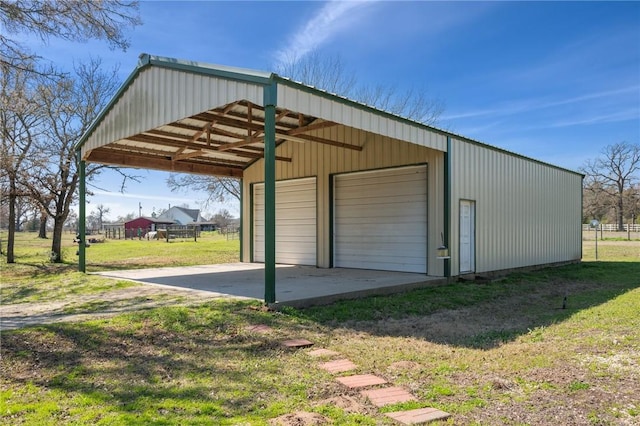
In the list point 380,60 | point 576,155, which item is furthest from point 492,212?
point 576,155

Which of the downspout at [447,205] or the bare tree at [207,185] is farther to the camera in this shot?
the bare tree at [207,185]

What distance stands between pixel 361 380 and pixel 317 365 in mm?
567

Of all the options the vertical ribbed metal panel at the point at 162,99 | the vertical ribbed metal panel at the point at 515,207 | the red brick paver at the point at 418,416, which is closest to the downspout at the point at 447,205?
the vertical ribbed metal panel at the point at 515,207

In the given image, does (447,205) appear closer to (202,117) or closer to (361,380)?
(202,117)

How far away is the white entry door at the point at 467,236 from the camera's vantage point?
10.0 meters

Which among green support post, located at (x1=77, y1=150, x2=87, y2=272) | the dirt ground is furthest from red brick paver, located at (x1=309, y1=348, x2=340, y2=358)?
green support post, located at (x1=77, y1=150, x2=87, y2=272)

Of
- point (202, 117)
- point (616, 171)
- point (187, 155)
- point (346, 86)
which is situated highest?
point (346, 86)

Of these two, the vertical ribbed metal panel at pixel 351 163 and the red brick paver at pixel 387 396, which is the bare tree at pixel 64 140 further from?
the red brick paver at pixel 387 396

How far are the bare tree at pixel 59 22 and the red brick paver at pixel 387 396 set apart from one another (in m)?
8.38

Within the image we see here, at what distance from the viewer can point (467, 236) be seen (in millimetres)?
10188

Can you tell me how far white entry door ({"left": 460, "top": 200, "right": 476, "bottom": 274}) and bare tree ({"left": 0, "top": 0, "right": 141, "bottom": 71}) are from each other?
8014 mm

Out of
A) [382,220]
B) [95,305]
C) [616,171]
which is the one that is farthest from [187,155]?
[616,171]

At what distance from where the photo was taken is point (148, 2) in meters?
8.86

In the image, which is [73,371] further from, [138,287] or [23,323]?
[138,287]
